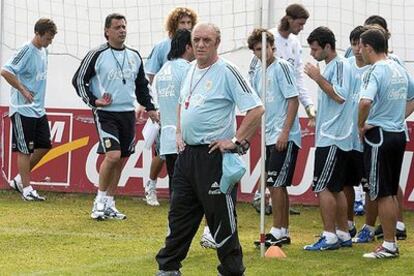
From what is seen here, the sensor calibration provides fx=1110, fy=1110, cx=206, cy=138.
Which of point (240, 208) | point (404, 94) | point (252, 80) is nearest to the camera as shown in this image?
point (404, 94)

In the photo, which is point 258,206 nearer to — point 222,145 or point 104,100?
point 104,100

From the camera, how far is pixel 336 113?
10477 mm

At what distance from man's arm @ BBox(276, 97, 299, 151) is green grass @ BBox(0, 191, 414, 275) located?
3.20 ft

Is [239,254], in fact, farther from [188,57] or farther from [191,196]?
[188,57]

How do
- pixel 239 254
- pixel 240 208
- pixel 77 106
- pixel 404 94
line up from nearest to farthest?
pixel 239 254 → pixel 404 94 → pixel 240 208 → pixel 77 106

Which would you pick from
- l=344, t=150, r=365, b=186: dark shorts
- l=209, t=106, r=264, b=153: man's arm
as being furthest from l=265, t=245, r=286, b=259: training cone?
l=209, t=106, r=264, b=153: man's arm

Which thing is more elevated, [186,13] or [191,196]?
[186,13]

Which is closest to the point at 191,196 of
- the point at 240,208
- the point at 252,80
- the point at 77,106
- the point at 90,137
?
the point at 252,80

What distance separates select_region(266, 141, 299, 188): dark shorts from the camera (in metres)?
10.5

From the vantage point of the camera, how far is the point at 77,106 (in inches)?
632

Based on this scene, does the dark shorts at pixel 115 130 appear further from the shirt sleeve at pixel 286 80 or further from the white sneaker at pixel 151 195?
the shirt sleeve at pixel 286 80

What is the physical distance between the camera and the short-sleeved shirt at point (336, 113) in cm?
1040

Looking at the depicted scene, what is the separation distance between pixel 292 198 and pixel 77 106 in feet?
12.5

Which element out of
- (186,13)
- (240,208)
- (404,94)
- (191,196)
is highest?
(186,13)
